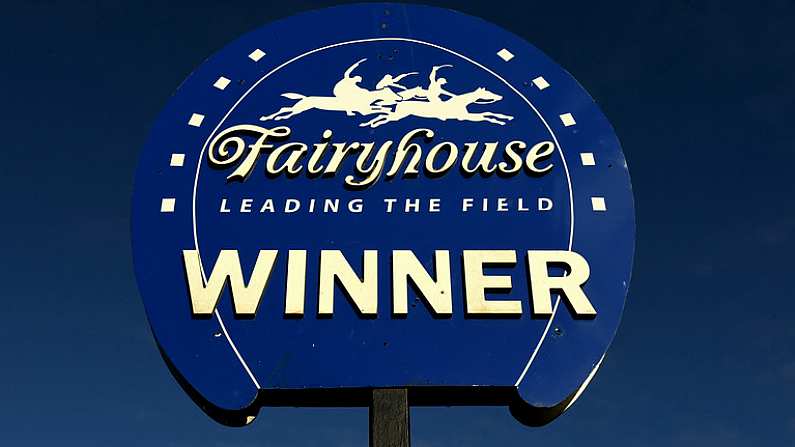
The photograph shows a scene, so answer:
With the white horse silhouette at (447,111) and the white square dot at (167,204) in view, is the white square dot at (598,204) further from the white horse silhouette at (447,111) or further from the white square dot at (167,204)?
the white square dot at (167,204)

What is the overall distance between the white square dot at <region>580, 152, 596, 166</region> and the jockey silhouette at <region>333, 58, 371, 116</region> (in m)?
1.63

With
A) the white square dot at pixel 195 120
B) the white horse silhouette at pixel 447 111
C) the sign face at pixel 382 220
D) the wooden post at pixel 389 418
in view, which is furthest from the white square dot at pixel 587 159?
the white square dot at pixel 195 120

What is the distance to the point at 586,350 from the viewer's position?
7.29m

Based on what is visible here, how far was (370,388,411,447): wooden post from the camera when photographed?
6.88 meters

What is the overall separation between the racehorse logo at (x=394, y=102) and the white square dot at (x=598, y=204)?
92 centimetres

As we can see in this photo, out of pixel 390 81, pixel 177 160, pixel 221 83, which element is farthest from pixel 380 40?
pixel 177 160

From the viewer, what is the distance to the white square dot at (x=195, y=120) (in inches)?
323

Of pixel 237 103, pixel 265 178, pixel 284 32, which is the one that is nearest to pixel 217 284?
pixel 265 178

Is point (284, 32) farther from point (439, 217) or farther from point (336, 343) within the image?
point (336, 343)

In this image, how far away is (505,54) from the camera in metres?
8.59

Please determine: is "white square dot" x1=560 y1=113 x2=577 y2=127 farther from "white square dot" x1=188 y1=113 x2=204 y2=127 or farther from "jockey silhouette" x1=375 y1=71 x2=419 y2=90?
"white square dot" x1=188 y1=113 x2=204 y2=127

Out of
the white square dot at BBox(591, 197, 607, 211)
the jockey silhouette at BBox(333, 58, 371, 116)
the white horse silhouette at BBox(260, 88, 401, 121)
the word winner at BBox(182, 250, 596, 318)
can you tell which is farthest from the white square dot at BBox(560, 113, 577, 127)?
the jockey silhouette at BBox(333, 58, 371, 116)

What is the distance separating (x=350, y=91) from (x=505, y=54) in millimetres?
1222

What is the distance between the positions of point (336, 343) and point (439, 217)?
1189 mm
